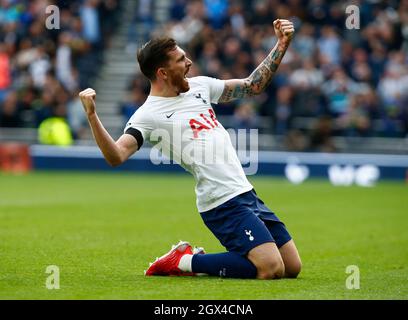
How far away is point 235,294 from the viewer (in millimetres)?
7625

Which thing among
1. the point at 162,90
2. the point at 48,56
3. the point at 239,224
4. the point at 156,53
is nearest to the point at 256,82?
the point at 162,90

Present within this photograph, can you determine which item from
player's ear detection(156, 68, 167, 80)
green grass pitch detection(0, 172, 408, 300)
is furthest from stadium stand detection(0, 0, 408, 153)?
player's ear detection(156, 68, 167, 80)

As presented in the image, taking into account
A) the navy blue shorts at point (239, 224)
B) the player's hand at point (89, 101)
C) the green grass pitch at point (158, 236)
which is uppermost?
the player's hand at point (89, 101)

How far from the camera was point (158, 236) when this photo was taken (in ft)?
41.3

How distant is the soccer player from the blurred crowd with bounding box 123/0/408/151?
1488 centimetres

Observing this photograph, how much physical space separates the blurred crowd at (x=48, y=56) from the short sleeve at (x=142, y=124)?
1750 cm

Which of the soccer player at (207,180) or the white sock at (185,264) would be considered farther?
the white sock at (185,264)

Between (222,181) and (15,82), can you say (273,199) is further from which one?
(15,82)

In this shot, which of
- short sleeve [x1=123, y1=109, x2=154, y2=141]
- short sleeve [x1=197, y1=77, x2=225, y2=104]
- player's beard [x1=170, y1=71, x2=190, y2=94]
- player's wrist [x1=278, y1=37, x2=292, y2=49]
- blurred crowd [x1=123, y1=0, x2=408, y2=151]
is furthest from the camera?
blurred crowd [x1=123, y1=0, x2=408, y2=151]

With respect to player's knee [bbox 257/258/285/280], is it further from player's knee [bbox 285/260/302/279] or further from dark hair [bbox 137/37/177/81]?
dark hair [bbox 137/37/177/81]

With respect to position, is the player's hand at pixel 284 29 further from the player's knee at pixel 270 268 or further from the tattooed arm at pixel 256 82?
the player's knee at pixel 270 268

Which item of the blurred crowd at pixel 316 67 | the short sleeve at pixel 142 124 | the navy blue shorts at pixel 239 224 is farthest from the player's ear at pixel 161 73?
the blurred crowd at pixel 316 67

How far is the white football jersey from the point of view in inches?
340

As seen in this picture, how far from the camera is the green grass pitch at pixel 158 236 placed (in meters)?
7.97
